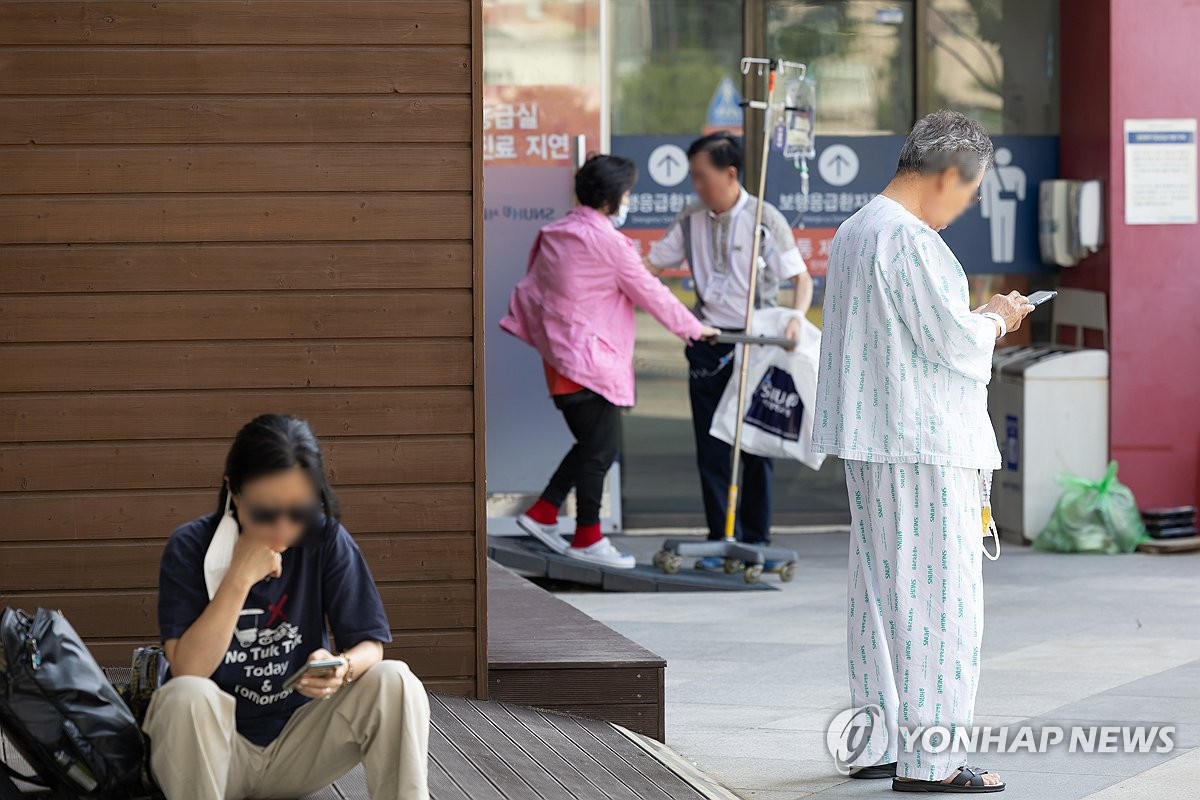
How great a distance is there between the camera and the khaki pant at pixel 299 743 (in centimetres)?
358

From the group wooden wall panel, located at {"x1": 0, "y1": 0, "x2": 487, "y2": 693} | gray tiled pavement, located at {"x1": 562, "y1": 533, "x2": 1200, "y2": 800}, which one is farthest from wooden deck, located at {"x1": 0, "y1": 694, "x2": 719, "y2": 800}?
wooden wall panel, located at {"x1": 0, "y1": 0, "x2": 487, "y2": 693}

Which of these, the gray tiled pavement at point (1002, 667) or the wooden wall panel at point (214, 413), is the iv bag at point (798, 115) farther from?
the wooden wall panel at point (214, 413)

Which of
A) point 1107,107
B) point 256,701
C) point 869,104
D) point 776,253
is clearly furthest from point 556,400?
point 256,701

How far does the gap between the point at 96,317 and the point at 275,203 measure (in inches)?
23.7

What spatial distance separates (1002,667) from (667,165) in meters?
4.03

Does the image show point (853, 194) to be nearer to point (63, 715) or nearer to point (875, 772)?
point (875, 772)

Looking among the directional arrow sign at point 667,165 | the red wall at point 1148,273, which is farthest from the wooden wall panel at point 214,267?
the red wall at point 1148,273

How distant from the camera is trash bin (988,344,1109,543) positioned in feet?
30.0

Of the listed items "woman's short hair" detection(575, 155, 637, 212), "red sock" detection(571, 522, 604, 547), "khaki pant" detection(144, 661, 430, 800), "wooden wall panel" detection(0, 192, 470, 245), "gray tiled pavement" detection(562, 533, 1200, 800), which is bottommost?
"gray tiled pavement" detection(562, 533, 1200, 800)

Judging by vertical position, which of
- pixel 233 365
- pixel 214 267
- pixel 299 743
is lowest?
pixel 299 743

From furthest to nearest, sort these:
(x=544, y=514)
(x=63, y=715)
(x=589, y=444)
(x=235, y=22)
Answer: (x=544, y=514)
(x=589, y=444)
(x=235, y=22)
(x=63, y=715)

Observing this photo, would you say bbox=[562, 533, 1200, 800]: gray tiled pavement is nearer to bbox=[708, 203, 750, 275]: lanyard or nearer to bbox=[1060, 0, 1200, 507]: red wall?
bbox=[1060, 0, 1200, 507]: red wall

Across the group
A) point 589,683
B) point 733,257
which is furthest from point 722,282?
point 589,683

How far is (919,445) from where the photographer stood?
4438 mm
